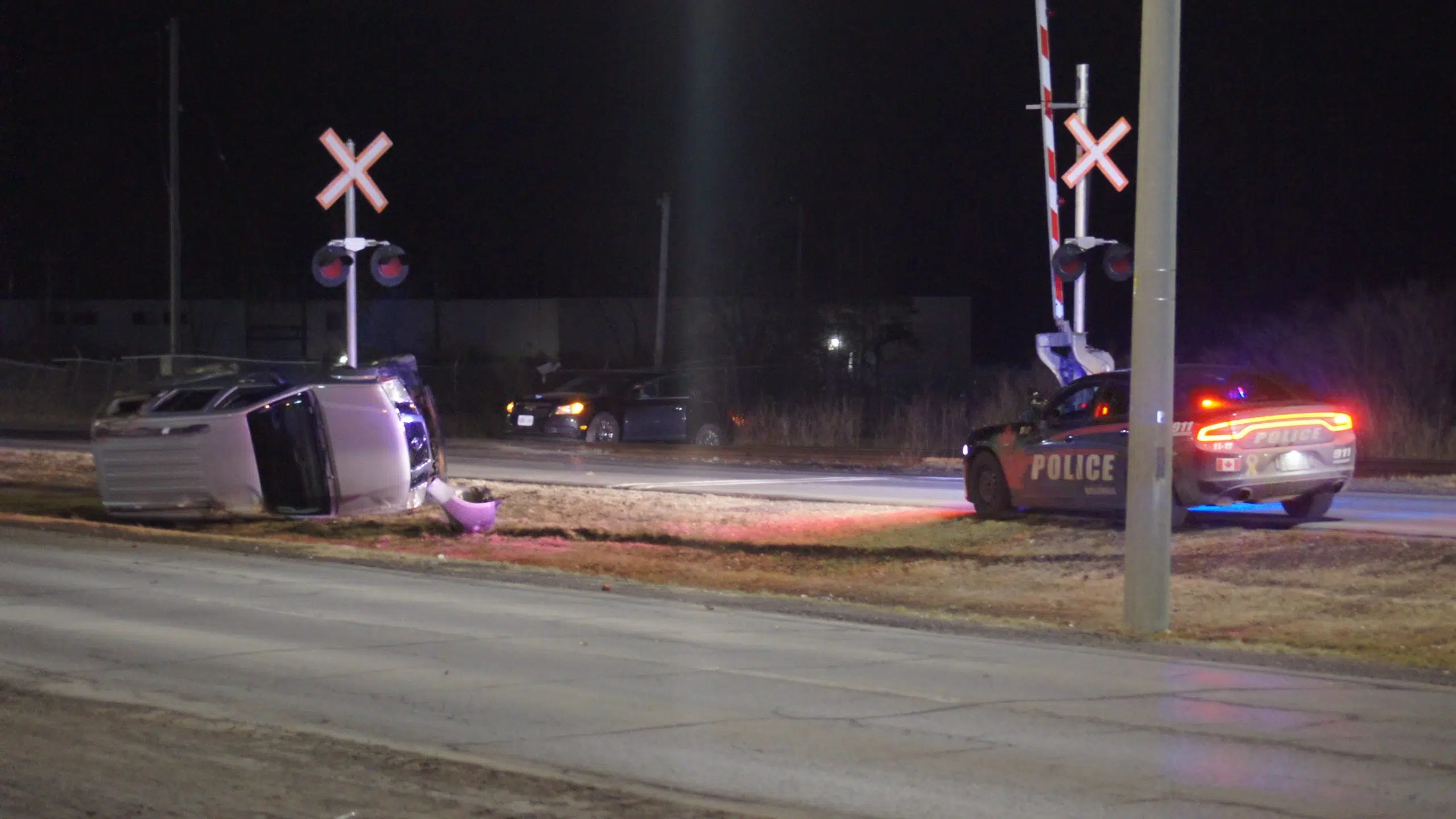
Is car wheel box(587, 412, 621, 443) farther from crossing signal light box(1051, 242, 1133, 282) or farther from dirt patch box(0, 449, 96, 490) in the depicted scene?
crossing signal light box(1051, 242, 1133, 282)

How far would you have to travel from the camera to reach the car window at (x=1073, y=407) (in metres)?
16.9

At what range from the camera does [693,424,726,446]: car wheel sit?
3181 cm

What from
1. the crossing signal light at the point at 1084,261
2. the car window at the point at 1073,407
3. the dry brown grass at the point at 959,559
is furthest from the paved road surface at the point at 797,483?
the crossing signal light at the point at 1084,261

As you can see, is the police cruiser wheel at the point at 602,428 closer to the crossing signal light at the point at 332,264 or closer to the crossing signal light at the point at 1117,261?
the crossing signal light at the point at 332,264

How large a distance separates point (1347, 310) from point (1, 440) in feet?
101

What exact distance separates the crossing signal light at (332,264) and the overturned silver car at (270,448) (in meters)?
1.95

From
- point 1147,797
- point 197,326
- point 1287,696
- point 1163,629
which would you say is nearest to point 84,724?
point 1147,797

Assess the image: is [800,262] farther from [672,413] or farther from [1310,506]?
[1310,506]

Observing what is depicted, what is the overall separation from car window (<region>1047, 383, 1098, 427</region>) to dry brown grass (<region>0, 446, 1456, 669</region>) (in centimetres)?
111

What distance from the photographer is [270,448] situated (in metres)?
17.6

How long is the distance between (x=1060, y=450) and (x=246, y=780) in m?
11.5

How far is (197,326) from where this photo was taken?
222ft

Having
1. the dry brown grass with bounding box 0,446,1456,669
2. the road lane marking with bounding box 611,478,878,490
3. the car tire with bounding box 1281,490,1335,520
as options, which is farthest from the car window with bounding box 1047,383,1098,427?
the road lane marking with bounding box 611,478,878,490

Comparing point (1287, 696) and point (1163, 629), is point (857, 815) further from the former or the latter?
point (1163, 629)
